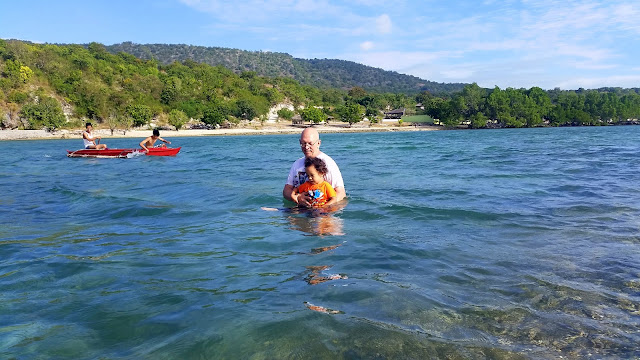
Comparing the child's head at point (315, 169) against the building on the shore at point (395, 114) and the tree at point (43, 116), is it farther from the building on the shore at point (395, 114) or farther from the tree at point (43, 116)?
the building on the shore at point (395, 114)

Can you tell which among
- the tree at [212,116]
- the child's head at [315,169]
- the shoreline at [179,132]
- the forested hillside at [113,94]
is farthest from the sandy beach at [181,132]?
the child's head at [315,169]

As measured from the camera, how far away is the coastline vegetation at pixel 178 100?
77938mm

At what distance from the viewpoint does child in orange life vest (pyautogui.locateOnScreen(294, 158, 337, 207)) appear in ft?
22.8

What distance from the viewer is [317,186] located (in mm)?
7230

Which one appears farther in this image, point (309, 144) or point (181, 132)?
point (181, 132)

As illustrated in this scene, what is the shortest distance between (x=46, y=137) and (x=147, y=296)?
250ft

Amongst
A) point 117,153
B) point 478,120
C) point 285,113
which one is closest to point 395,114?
point 478,120

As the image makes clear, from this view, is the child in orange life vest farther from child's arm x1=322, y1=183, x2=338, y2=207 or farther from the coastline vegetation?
the coastline vegetation

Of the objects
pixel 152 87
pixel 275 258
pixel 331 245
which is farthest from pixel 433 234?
pixel 152 87

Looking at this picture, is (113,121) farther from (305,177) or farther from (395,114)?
(395,114)

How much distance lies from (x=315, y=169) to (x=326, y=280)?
117 inches

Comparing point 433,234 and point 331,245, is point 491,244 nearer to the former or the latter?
point 433,234

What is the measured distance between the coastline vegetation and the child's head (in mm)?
76302

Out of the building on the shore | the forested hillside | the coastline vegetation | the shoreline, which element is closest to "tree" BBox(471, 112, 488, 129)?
the coastline vegetation
